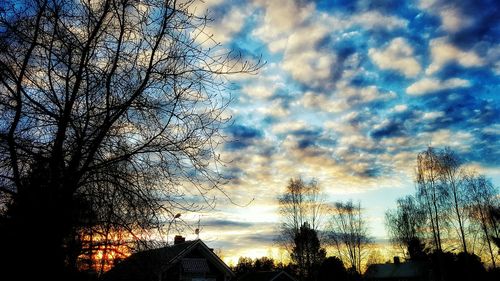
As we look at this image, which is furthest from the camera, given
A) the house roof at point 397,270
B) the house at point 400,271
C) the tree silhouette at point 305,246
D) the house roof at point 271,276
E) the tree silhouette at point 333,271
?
the house roof at point 397,270

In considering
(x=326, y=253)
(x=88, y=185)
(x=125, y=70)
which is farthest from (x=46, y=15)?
(x=326, y=253)

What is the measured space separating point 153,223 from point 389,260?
78123 mm

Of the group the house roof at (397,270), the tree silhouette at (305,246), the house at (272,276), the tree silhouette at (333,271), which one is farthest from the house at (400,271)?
the house at (272,276)

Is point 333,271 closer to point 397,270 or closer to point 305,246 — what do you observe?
point 305,246

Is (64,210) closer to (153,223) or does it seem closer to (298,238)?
(153,223)

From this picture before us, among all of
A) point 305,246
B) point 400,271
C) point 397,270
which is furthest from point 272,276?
point 397,270

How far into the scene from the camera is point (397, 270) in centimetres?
6550

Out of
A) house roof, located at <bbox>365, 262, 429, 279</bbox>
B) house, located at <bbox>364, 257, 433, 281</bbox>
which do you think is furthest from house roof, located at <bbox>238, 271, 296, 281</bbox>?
house roof, located at <bbox>365, 262, 429, 279</bbox>

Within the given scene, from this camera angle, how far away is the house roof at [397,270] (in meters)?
59.0

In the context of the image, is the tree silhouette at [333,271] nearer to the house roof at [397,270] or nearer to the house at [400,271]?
the house at [400,271]

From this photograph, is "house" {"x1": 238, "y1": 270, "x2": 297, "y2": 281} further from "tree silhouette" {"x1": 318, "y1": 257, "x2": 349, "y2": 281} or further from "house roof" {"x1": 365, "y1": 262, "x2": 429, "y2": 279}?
"house roof" {"x1": 365, "y1": 262, "x2": 429, "y2": 279}

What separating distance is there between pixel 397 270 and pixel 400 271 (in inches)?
40.2

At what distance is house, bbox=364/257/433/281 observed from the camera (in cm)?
5754

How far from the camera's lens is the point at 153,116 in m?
6.55
